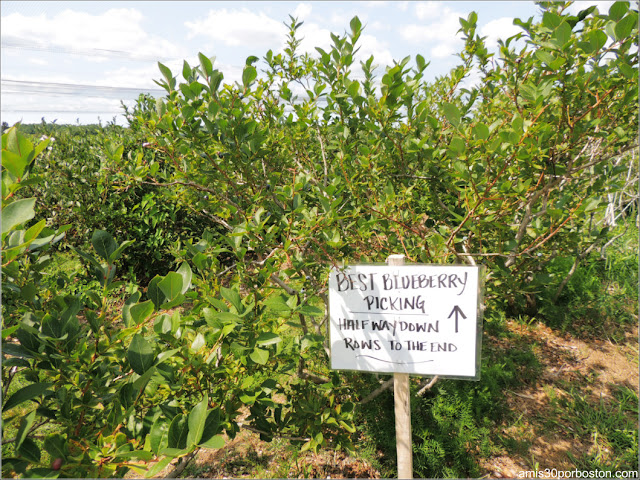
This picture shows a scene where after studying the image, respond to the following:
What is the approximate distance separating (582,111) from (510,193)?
0.53m

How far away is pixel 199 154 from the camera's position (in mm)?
1667

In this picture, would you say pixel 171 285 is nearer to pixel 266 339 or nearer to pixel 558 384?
pixel 266 339

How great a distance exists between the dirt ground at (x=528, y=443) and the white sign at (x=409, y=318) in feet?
2.13


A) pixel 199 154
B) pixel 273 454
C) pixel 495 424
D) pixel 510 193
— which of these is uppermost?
pixel 199 154

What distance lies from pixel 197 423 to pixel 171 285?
0.32 meters

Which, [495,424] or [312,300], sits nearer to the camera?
[312,300]

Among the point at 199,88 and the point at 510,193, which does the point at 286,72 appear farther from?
the point at 510,193

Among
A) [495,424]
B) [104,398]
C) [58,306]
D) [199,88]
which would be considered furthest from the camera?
[495,424]

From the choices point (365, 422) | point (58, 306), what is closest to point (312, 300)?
point (58, 306)

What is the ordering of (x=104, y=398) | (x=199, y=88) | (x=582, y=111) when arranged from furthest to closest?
(x=582, y=111), (x=199, y=88), (x=104, y=398)

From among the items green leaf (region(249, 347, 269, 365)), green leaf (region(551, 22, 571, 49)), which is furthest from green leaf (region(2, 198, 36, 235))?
green leaf (region(551, 22, 571, 49))

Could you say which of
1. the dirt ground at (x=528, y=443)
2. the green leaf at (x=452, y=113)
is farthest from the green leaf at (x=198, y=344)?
the green leaf at (x=452, y=113)

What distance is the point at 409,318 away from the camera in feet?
4.43

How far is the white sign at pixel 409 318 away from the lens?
132cm
